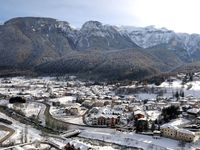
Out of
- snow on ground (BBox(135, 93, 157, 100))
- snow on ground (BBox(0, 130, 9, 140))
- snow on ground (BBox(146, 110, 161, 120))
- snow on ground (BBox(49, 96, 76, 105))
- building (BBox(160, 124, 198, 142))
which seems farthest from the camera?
snow on ground (BBox(135, 93, 157, 100))

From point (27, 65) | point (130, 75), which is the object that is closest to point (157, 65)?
point (130, 75)

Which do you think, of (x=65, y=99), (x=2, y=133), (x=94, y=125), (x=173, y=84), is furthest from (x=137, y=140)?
(x=173, y=84)

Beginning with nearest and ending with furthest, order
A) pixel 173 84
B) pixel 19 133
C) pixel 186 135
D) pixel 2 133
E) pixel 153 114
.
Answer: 1. pixel 186 135
2. pixel 2 133
3. pixel 19 133
4. pixel 153 114
5. pixel 173 84

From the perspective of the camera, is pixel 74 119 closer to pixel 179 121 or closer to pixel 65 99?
pixel 179 121

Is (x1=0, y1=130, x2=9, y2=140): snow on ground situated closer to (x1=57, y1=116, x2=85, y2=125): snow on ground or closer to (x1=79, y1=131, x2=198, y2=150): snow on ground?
(x1=79, y1=131, x2=198, y2=150): snow on ground

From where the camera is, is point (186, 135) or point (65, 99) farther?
point (65, 99)

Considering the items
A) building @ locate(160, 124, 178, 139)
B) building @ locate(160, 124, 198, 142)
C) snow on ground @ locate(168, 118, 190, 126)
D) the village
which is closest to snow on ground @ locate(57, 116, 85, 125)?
the village

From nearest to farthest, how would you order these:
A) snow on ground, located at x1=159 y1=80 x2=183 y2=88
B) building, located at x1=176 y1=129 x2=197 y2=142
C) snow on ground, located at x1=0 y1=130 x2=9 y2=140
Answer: building, located at x1=176 y1=129 x2=197 y2=142 < snow on ground, located at x1=0 y1=130 x2=9 y2=140 < snow on ground, located at x1=159 y1=80 x2=183 y2=88

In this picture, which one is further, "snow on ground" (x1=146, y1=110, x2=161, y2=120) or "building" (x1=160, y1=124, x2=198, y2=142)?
"snow on ground" (x1=146, y1=110, x2=161, y2=120)

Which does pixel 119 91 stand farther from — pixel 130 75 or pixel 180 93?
pixel 130 75
